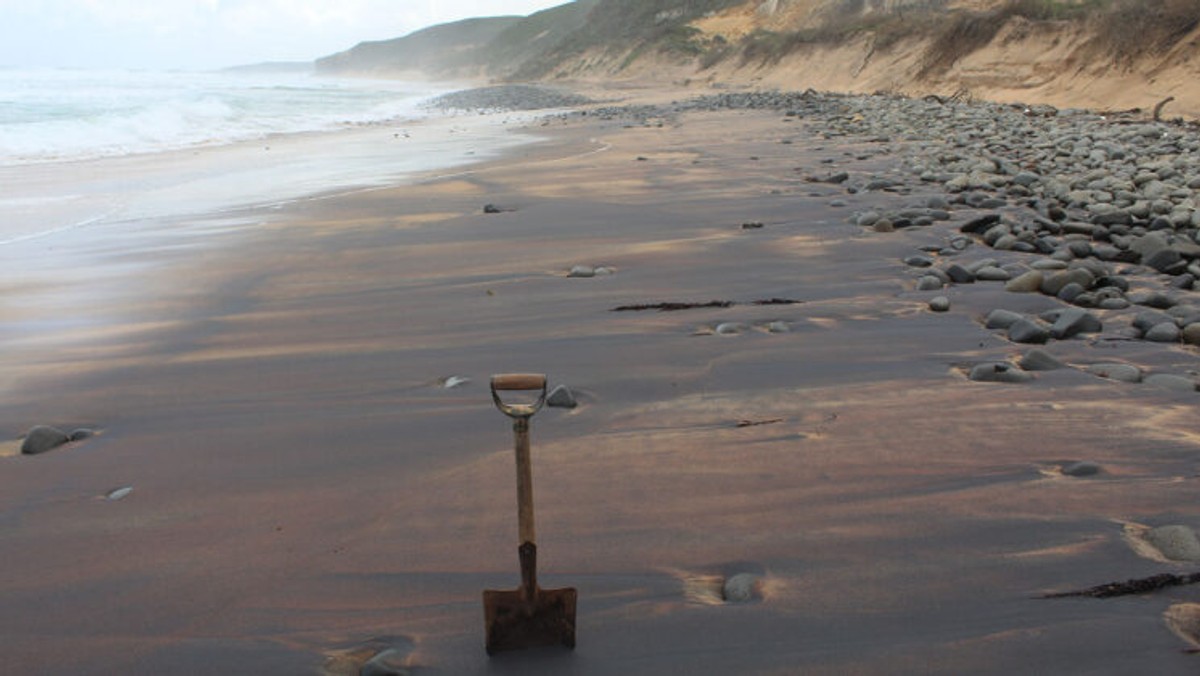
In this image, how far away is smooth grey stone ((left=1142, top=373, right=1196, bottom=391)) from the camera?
246cm

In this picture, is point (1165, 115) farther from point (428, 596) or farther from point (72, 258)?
point (428, 596)

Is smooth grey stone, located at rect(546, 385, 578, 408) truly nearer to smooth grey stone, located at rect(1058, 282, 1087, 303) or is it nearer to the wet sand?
the wet sand

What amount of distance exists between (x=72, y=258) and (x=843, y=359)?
430 cm

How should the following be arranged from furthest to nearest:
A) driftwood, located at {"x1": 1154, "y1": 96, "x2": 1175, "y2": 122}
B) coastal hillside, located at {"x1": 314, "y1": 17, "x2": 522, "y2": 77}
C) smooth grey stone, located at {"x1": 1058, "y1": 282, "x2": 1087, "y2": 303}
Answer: coastal hillside, located at {"x1": 314, "y1": 17, "x2": 522, "y2": 77} → driftwood, located at {"x1": 1154, "y1": 96, "x2": 1175, "y2": 122} → smooth grey stone, located at {"x1": 1058, "y1": 282, "x2": 1087, "y2": 303}

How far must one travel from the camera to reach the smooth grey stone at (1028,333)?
2.95 metres

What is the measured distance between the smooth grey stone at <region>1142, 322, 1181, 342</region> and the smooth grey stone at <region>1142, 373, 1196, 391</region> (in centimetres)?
45

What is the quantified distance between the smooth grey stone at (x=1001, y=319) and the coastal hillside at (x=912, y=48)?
9.91 meters

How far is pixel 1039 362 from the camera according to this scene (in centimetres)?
267

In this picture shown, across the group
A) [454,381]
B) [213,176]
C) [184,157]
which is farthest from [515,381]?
[184,157]

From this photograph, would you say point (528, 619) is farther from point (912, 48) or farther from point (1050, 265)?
point (912, 48)

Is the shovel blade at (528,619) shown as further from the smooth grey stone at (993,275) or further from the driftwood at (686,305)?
the smooth grey stone at (993,275)

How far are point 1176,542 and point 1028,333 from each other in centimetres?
140

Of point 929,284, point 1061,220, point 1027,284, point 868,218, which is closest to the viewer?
point 1027,284

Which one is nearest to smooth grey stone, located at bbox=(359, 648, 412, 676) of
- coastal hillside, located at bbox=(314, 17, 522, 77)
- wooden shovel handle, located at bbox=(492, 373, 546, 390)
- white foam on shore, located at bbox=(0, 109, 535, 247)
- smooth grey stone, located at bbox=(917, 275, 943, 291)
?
wooden shovel handle, located at bbox=(492, 373, 546, 390)
